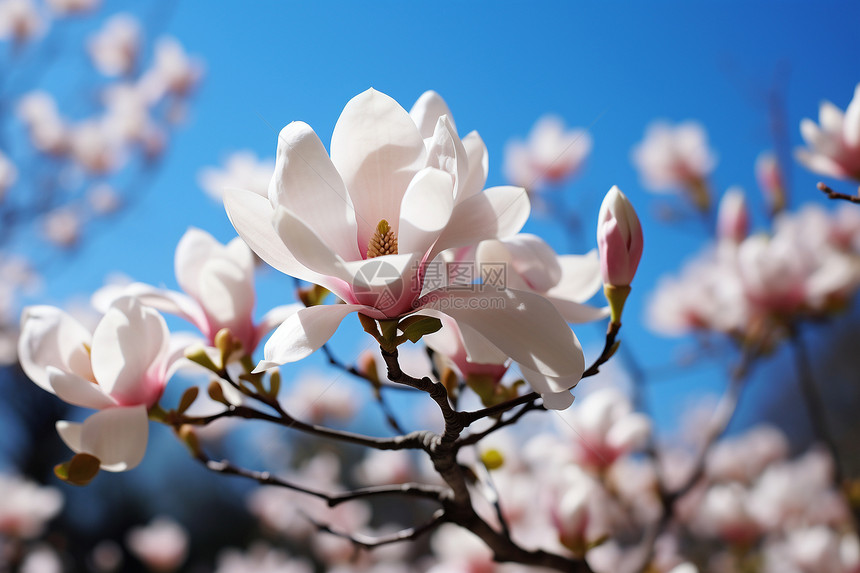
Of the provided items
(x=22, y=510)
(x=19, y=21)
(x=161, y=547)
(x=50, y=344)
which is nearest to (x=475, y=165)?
(x=50, y=344)

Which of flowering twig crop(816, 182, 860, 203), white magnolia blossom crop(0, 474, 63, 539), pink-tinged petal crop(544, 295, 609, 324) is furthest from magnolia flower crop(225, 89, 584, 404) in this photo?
white magnolia blossom crop(0, 474, 63, 539)

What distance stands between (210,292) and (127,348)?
9cm

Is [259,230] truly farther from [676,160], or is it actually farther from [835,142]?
[676,160]

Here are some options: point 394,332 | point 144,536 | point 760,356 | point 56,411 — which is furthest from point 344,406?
point 56,411

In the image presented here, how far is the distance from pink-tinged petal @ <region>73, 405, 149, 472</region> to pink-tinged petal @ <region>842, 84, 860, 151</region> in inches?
34.1

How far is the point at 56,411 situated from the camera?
480 cm

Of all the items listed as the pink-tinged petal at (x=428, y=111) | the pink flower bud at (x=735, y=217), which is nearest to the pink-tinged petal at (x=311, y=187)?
the pink-tinged petal at (x=428, y=111)

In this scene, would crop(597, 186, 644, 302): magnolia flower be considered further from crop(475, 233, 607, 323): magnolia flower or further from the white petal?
the white petal

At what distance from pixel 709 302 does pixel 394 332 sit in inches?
65.8

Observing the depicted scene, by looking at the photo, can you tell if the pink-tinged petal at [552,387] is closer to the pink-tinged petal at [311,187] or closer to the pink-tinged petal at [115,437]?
the pink-tinged petal at [311,187]

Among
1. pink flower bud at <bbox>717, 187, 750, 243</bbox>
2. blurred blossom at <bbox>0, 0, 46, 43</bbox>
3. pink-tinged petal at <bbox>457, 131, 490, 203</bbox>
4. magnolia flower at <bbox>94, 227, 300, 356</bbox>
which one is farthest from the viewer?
blurred blossom at <bbox>0, 0, 46, 43</bbox>

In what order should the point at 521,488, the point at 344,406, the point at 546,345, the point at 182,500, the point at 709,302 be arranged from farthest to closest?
1. the point at 182,500
2. the point at 344,406
3. the point at 709,302
4. the point at 521,488
5. the point at 546,345

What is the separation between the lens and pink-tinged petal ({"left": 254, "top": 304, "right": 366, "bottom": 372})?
0.36 meters

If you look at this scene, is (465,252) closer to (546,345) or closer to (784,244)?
(546,345)
